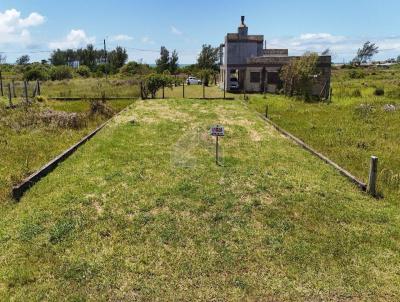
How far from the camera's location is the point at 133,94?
1053 inches

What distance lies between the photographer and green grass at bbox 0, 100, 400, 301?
16.5 feet

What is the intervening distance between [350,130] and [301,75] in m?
11.8

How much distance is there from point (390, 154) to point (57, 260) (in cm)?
1003

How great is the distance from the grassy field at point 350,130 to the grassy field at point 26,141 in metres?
8.15

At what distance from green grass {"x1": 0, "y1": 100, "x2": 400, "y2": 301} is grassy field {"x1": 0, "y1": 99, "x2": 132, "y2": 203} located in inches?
32.5

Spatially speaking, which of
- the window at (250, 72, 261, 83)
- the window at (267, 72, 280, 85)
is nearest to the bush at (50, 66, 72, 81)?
the window at (250, 72, 261, 83)

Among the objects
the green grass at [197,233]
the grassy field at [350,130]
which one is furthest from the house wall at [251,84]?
the green grass at [197,233]

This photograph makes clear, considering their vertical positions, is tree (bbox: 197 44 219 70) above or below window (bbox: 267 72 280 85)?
above

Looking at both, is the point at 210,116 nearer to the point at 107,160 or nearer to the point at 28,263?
the point at 107,160

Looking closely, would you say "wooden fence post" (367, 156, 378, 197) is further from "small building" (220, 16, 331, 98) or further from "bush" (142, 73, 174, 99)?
"small building" (220, 16, 331, 98)

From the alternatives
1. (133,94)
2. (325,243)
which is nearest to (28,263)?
(325,243)

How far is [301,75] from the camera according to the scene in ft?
85.4

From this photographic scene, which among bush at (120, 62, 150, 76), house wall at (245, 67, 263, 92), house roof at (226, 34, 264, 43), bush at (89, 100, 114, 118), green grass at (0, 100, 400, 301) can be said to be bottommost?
green grass at (0, 100, 400, 301)

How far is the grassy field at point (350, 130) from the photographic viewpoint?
1012 centimetres
